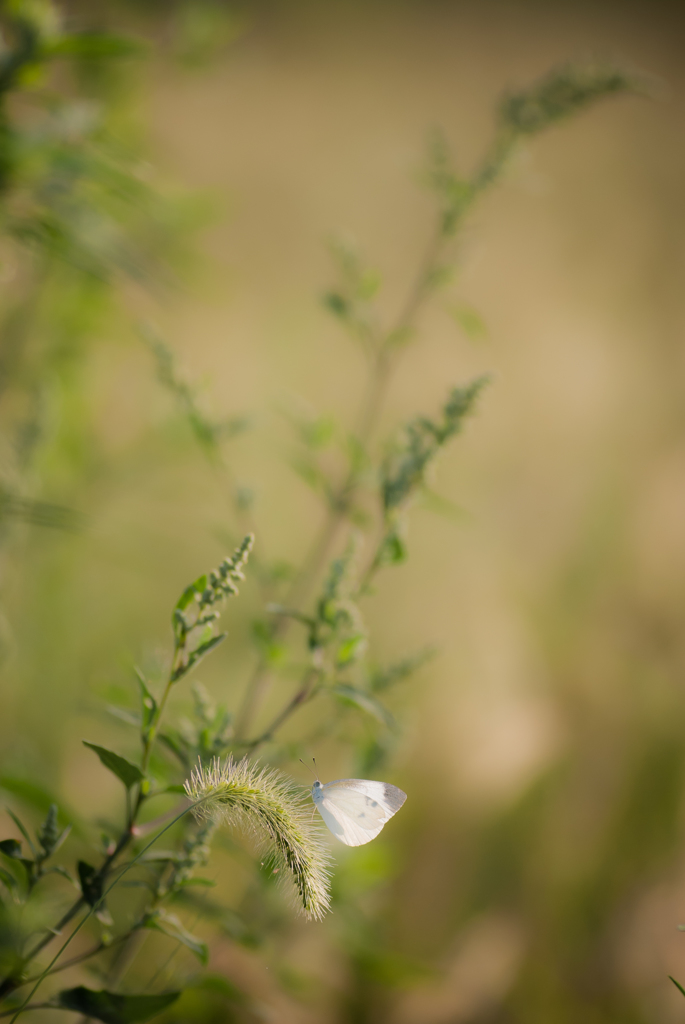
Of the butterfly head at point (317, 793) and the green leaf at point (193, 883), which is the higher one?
the butterfly head at point (317, 793)

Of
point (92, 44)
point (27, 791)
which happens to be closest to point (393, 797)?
point (27, 791)

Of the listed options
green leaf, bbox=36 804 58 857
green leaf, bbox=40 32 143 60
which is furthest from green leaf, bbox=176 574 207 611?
green leaf, bbox=40 32 143 60

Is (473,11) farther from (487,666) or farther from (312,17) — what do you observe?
(487,666)

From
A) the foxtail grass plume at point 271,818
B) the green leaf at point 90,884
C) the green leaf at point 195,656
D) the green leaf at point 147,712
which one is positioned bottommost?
the green leaf at point 90,884

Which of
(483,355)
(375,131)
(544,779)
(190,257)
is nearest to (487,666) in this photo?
(544,779)

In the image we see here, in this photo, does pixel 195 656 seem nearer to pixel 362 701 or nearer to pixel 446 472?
pixel 362 701

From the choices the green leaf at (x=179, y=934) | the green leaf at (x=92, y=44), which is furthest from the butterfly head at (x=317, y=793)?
the green leaf at (x=92, y=44)

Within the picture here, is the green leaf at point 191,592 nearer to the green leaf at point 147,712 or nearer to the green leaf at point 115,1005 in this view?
the green leaf at point 147,712
